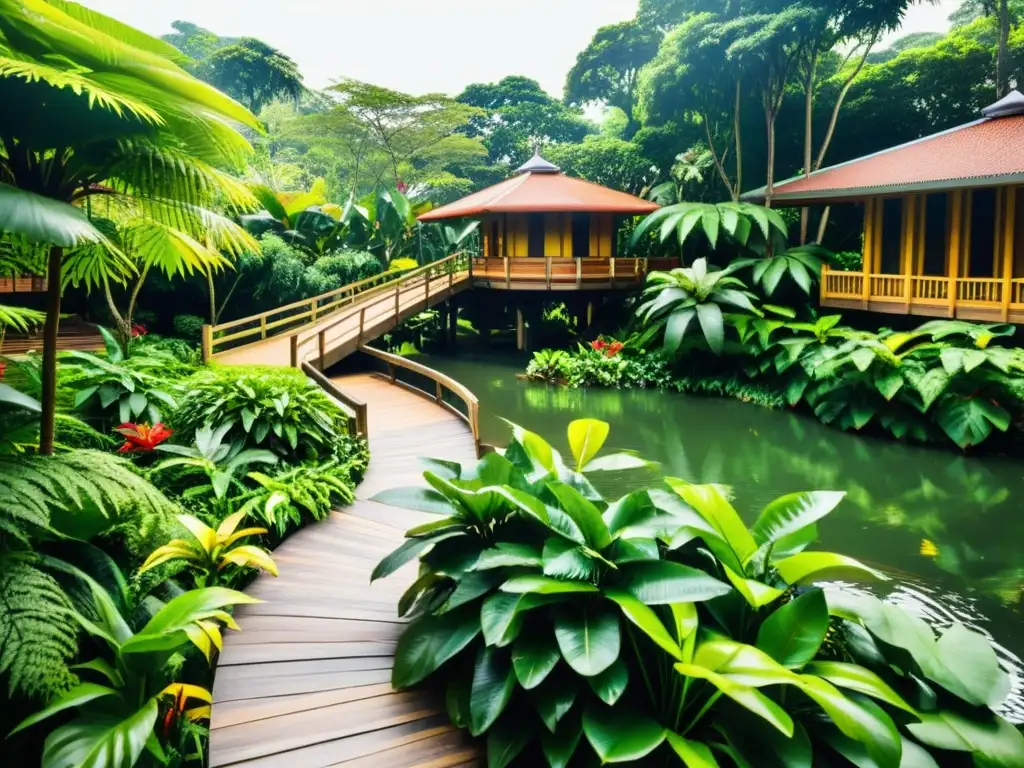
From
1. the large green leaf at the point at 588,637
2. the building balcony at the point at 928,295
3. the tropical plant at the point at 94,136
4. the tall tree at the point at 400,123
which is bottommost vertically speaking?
the large green leaf at the point at 588,637

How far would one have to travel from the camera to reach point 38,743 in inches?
146

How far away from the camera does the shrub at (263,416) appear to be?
7598mm

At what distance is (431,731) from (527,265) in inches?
667

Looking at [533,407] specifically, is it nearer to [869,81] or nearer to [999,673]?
[999,673]

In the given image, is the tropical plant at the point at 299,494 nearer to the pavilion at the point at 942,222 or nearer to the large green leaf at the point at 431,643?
the large green leaf at the point at 431,643

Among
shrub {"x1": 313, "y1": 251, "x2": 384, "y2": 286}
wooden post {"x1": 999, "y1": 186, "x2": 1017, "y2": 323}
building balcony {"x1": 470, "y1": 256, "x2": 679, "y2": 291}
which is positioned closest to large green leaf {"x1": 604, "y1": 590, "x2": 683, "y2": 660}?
wooden post {"x1": 999, "y1": 186, "x2": 1017, "y2": 323}

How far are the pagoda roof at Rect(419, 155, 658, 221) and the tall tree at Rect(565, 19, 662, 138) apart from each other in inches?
558

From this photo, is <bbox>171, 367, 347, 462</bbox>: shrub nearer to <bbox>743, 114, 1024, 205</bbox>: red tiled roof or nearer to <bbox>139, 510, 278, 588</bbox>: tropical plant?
<bbox>139, 510, 278, 588</bbox>: tropical plant

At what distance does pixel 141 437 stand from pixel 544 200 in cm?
1490

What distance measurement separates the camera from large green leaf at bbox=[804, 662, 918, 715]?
3129 millimetres

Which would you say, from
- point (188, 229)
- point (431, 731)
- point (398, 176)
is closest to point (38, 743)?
point (431, 731)

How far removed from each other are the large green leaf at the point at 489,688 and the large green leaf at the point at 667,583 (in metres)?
0.66

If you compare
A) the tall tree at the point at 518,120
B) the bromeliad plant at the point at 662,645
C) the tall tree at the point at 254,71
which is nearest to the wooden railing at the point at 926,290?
the bromeliad plant at the point at 662,645

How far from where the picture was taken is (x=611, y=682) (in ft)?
10.7
